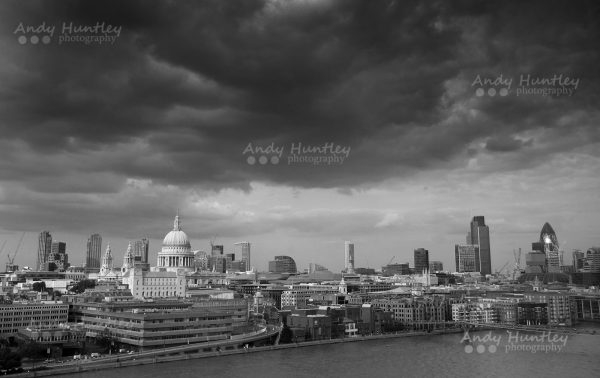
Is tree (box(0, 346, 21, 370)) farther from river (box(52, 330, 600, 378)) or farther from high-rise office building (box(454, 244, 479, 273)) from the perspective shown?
high-rise office building (box(454, 244, 479, 273))

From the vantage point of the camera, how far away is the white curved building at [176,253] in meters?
70.1

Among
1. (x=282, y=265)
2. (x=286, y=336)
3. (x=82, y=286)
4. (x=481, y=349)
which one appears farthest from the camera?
(x=282, y=265)

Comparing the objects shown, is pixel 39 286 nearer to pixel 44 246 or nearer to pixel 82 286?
pixel 82 286

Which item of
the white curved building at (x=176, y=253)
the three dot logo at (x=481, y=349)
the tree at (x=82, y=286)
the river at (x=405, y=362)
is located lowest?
the river at (x=405, y=362)

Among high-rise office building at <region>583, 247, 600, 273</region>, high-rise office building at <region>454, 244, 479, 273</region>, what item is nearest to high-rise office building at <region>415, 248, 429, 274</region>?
high-rise office building at <region>454, 244, 479, 273</region>

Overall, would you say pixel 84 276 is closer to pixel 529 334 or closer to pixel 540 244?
pixel 529 334

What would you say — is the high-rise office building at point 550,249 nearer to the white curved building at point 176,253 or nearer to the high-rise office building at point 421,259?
the high-rise office building at point 421,259

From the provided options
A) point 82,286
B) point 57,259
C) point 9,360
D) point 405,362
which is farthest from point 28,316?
point 57,259

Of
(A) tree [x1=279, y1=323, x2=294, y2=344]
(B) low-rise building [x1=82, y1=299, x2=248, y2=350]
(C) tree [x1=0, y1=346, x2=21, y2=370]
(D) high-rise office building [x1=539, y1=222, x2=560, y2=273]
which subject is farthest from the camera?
(D) high-rise office building [x1=539, y1=222, x2=560, y2=273]

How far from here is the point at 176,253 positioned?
70.5 meters

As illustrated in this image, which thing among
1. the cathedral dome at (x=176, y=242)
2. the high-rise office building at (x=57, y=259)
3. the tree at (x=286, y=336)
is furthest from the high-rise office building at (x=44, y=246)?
the tree at (x=286, y=336)

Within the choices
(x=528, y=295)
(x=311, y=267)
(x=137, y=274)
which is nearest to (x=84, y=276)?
(x=137, y=274)

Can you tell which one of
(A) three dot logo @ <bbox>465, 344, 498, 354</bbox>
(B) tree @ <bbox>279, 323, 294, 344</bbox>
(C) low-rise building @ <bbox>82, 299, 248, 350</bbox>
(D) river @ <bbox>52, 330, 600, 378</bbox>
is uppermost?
(C) low-rise building @ <bbox>82, 299, 248, 350</bbox>

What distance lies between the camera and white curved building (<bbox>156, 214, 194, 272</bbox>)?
7012 centimetres
